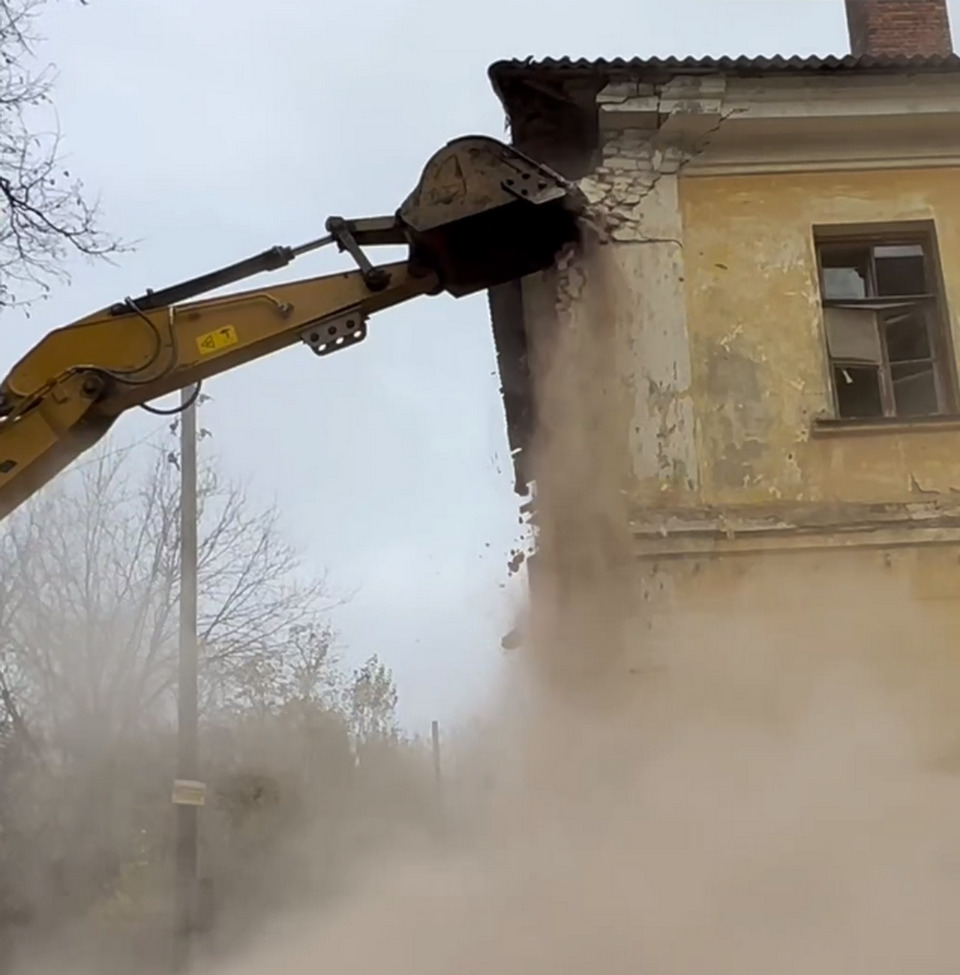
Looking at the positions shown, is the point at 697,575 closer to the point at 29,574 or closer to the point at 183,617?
the point at 183,617

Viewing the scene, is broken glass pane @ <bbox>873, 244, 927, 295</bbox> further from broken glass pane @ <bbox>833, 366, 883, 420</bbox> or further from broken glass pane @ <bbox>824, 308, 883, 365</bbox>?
broken glass pane @ <bbox>833, 366, 883, 420</bbox>

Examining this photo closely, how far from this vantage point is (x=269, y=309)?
20.4ft

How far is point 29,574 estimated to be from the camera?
19109 mm

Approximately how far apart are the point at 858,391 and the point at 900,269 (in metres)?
1.06

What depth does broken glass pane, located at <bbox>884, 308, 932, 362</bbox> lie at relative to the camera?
8.89 meters

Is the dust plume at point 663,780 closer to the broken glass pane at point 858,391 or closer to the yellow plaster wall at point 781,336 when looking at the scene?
the yellow plaster wall at point 781,336

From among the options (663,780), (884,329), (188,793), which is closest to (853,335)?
(884,329)

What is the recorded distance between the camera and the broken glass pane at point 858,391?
8.66m

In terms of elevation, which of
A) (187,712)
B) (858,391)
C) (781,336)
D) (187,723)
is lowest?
(187,723)

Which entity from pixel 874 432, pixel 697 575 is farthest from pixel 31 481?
pixel 874 432

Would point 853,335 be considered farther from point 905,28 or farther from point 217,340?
point 217,340

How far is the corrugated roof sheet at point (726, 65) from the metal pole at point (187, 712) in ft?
16.6

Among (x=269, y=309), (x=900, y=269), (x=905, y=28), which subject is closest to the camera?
(x=269, y=309)

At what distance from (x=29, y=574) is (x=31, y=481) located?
14.0 m
